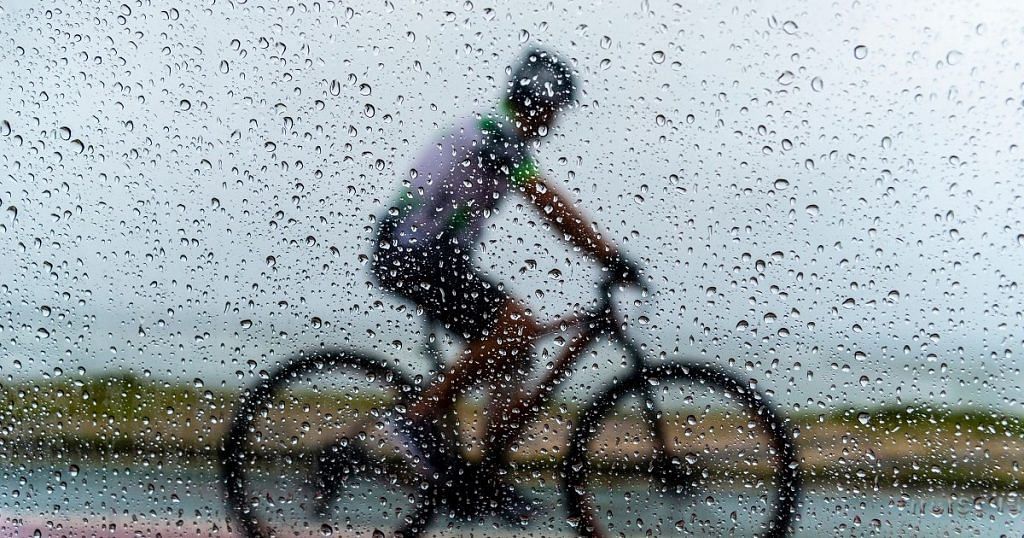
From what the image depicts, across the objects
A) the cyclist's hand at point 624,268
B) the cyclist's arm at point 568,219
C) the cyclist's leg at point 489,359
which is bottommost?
the cyclist's leg at point 489,359

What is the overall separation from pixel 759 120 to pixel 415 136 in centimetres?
57

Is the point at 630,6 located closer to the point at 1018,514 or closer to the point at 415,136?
the point at 415,136

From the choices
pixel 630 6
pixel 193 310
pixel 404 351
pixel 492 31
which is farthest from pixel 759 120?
pixel 193 310

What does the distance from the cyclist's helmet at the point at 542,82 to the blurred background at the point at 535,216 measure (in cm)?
2

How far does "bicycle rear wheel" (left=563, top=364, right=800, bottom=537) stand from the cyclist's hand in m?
0.16

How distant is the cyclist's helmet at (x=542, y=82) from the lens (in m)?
1.33

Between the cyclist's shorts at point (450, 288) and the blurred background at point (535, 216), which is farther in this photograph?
the cyclist's shorts at point (450, 288)

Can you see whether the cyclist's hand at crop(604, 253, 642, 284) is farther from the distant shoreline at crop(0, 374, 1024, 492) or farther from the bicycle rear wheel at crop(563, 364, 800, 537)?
the distant shoreline at crop(0, 374, 1024, 492)

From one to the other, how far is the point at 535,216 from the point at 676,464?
18.9 inches

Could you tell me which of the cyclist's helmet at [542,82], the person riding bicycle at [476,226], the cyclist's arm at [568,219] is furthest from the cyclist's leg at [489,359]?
the cyclist's helmet at [542,82]

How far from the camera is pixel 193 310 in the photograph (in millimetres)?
1362

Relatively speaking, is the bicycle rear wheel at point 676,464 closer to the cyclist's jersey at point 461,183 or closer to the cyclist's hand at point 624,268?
the cyclist's hand at point 624,268

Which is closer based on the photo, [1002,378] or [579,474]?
[1002,378]

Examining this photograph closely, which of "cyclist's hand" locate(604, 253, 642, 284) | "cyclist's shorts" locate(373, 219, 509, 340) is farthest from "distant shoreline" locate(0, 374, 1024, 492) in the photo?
"cyclist's hand" locate(604, 253, 642, 284)
